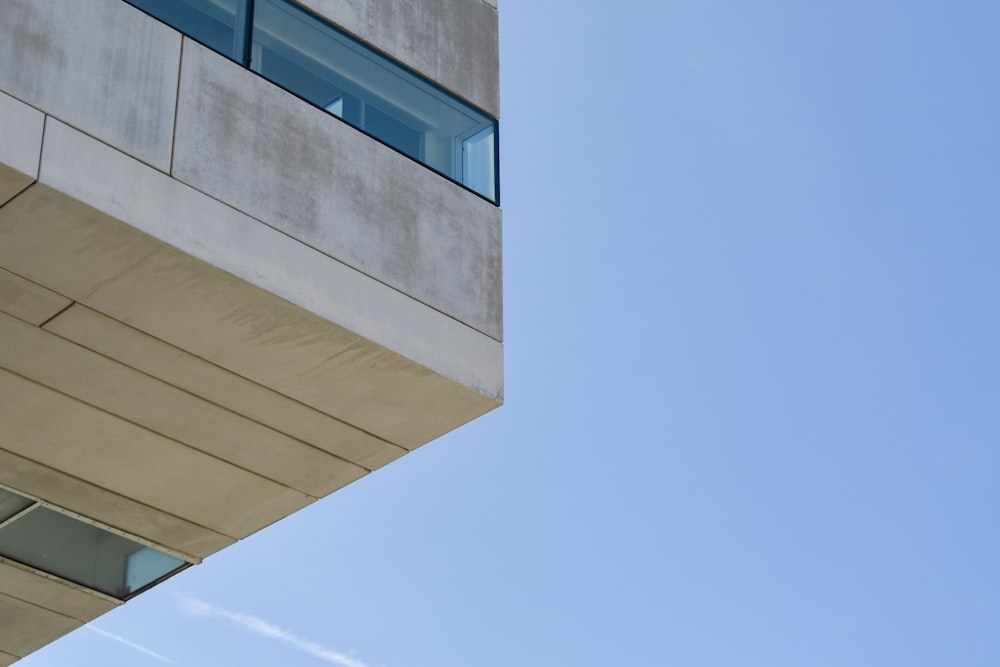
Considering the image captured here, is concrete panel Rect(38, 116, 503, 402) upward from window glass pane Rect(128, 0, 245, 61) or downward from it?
downward

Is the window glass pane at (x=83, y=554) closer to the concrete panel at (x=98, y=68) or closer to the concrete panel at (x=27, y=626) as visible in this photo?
the concrete panel at (x=27, y=626)

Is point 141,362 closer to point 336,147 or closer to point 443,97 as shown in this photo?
point 336,147

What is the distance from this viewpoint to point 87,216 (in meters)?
10.0

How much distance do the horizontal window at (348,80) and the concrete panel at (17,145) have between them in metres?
1.60

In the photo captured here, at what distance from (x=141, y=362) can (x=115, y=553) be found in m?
3.19

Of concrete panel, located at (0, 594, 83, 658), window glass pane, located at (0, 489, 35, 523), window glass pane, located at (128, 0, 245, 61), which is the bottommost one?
concrete panel, located at (0, 594, 83, 658)

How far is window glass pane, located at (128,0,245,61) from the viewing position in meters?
11.2

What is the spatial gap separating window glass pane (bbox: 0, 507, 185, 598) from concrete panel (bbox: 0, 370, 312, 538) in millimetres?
796

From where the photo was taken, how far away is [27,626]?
48.6ft

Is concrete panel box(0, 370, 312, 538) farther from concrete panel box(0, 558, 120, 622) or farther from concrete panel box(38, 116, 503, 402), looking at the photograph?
concrete panel box(38, 116, 503, 402)

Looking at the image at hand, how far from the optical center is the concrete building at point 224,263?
10.3 meters

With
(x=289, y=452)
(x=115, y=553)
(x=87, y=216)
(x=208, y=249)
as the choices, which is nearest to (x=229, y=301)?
(x=208, y=249)

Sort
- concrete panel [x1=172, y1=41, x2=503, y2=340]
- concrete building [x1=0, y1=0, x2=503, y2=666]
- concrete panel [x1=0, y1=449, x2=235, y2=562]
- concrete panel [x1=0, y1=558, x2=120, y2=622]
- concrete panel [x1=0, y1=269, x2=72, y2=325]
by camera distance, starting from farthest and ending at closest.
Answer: concrete panel [x1=0, y1=558, x2=120, y2=622] → concrete panel [x1=0, y1=449, x2=235, y2=562] → concrete panel [x1=172, y1=41, x2=503, y2=340] → concrete panel [x1=0, y1=269, x2=72, y2=325] → concrete building [x1=0, y1=0, x2=503, y2=666]

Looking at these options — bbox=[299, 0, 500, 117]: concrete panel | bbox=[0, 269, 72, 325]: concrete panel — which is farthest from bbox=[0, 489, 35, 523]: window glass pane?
bbox=[299, 0, 500, 117]: concrete panel
